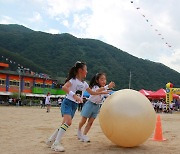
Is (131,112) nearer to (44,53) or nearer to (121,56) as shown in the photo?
(44,53)

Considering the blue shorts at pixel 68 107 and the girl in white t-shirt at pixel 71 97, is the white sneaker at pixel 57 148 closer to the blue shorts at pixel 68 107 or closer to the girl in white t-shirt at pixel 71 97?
the girl in white t-shirt at pixel 71 97

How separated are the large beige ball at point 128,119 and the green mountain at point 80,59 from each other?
70733mm

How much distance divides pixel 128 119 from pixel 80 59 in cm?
8653

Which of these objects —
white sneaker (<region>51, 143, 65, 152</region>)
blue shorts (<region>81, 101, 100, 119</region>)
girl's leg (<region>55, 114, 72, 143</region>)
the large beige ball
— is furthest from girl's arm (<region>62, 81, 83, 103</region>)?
blue shorts (<region>81, 101, 100, 119</region>)

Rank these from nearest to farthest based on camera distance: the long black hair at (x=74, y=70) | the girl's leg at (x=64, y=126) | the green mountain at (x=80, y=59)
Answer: the girl's leg at (x=64, y=126) < the long black hair at (x=74, y=70) < the green mountain at (x=80, y=59)

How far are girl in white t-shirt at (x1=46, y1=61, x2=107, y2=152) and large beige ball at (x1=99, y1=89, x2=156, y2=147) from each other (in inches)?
24.6

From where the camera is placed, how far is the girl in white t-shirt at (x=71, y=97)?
5.80 metres

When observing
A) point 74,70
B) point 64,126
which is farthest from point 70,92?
point 64,126

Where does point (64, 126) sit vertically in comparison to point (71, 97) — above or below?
below

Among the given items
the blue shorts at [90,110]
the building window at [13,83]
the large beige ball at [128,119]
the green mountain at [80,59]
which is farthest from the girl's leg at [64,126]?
the green mountain at [80,59]

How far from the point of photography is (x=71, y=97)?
5.98 metres

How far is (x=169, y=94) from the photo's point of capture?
33062 millimetres

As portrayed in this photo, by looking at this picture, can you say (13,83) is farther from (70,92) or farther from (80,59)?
(70,92)

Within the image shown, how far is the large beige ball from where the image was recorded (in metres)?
5.59
